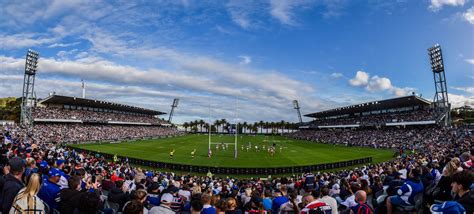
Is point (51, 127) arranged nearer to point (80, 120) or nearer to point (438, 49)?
point (80, 120)

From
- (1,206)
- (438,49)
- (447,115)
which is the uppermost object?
(438,49)

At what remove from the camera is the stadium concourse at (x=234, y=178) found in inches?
204

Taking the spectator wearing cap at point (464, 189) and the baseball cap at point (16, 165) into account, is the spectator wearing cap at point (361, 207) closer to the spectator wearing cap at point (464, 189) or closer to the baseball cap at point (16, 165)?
the spectator wearing cap at point (464, 189)

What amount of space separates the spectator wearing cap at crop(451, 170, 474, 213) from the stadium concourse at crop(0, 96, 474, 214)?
0.01 metres

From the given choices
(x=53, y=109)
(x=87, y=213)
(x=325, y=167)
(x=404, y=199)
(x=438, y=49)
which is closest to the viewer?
(x=87, y=213)

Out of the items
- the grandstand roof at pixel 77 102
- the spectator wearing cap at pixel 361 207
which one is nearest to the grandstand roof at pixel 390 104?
the spectator wearing cap at pixel 361 207

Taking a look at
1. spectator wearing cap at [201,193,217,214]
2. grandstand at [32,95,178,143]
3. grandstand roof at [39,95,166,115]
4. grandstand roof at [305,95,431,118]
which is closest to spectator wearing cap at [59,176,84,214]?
spectator wearing cap at [201,193,217,214]

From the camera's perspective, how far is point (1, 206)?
503 cm

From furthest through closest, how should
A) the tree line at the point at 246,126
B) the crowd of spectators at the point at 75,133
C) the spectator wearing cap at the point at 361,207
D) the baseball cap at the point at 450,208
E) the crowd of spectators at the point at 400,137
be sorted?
the tree line at the point at 246,126 → the crowd of spectators at the point at 75,133 → the crowd of spectators at the point at 400,137 → the spectator wearing cap at the point at 361,207 → the baseball cap at the point at 450,208

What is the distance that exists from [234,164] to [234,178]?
291 inches

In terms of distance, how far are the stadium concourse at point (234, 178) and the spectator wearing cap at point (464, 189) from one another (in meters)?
0.01

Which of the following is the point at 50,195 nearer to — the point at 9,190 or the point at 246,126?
the point at 9,190

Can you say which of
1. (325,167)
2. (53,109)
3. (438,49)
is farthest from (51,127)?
(438,49)

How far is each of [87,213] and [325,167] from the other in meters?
31.2
